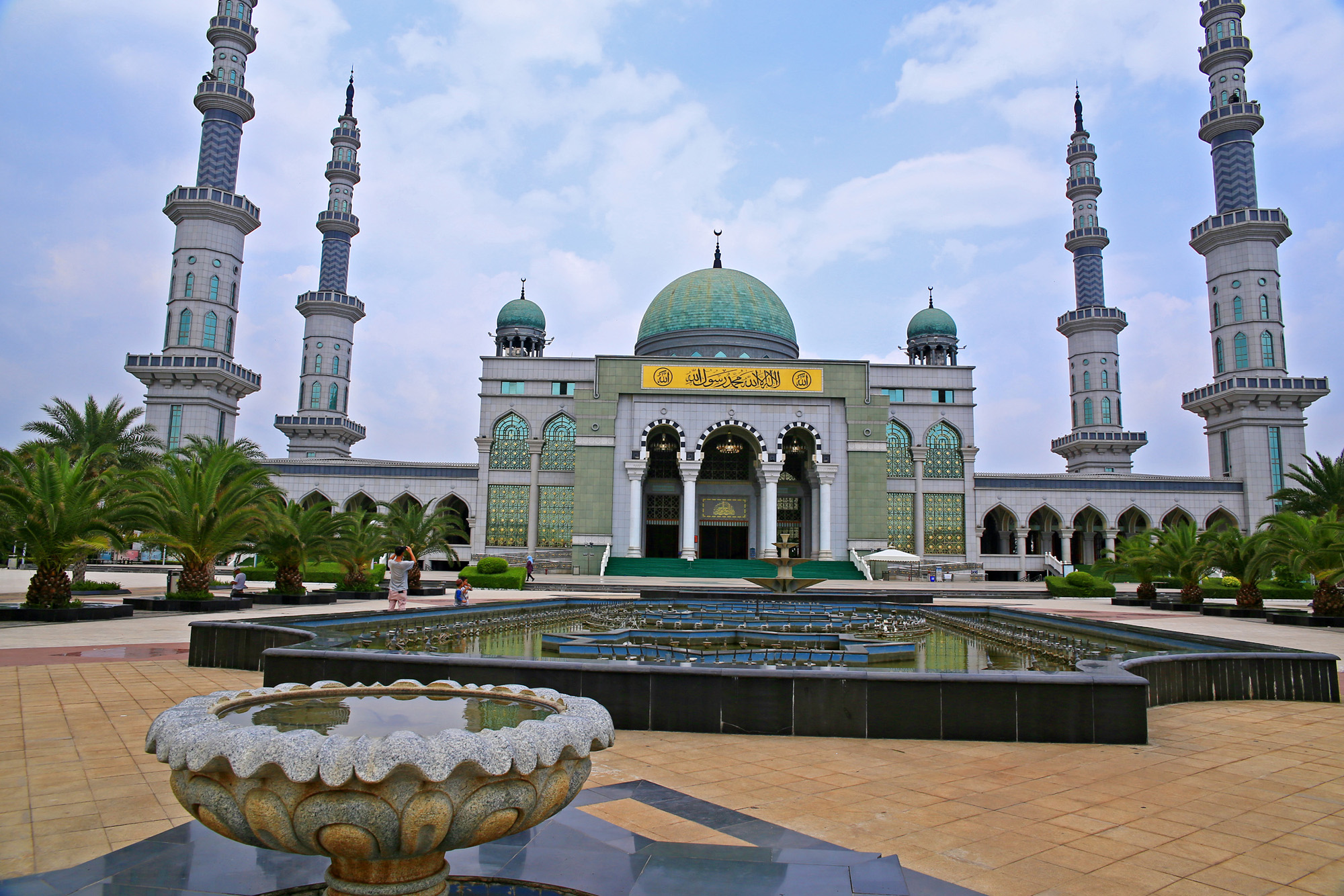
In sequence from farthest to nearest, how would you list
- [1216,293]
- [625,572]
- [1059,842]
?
[1216,293] → [625,572] → [1059,842]

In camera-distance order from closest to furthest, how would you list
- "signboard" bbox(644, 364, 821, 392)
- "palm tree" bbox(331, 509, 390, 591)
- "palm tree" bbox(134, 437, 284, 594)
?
"palm tree" bbox(134, 437, 284, 594)
"palm tree" bbox(331, 509, 390, 591)
"signboard" bbox(644, 364, 821, 392)

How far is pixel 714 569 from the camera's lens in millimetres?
31469

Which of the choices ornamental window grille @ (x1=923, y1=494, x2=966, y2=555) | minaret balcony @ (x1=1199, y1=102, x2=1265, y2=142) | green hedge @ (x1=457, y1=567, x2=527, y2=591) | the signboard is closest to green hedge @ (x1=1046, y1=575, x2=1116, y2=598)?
ornamental window grille @ (x1=923, y1=494, x2=966, y2=555)

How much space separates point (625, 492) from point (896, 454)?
13086mm

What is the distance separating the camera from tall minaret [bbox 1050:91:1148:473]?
Result: 4638 centimetres

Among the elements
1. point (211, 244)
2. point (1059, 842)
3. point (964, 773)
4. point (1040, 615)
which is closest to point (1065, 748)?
point (964, 773)

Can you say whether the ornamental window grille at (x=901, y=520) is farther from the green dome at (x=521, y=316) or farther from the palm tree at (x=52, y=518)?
the palm tree at (x=52, y=518)

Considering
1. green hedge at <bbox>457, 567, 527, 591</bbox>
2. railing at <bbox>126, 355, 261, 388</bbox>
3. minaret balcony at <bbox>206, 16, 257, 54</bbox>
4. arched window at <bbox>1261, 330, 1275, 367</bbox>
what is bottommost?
green hedge at <bbox>457, 567, 527, 591</bbox>

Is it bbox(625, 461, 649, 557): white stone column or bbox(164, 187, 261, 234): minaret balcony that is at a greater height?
bbox(164, 187, 261, 234): minaret balcony

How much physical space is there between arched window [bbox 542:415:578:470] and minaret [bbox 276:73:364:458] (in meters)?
14.3

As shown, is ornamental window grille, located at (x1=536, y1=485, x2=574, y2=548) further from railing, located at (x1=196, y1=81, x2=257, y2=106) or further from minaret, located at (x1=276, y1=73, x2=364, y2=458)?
railing, located at (x1=196, y1=81, x2=257, y2=106)

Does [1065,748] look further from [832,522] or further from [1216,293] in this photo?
[1216,293]

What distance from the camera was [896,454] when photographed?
38.5m

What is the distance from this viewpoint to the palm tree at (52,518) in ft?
44.3
